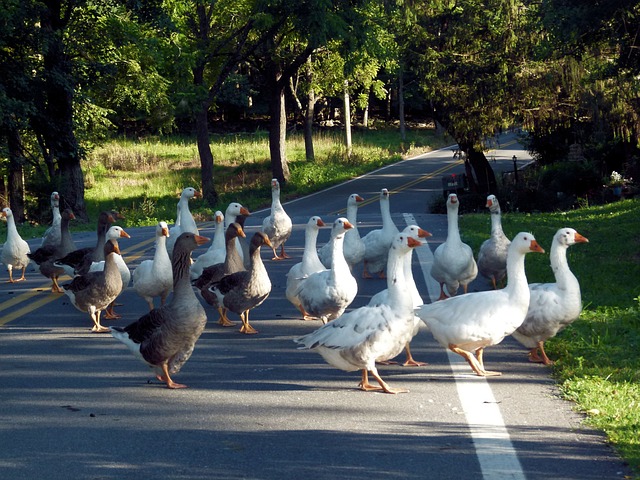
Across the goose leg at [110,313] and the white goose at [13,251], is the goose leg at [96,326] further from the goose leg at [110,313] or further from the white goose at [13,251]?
the white goose at [13,251]

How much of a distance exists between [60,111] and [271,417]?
24518 millimetres

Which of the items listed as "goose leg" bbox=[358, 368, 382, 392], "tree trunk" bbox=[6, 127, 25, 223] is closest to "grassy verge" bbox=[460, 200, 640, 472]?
"goose leg" bbox=[358, 368, 382, 392]

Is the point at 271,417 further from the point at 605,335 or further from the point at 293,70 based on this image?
the point at 293,70

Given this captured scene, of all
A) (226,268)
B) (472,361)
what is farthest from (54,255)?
(472,361)

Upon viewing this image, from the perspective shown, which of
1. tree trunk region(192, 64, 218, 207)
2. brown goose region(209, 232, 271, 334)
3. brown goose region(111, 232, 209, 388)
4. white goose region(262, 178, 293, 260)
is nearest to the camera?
brown goose region(111, 232, 209, 388)

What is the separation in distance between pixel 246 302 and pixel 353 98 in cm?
6797

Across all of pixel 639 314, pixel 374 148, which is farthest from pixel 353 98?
pixel 639 314

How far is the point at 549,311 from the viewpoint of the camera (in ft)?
26.6

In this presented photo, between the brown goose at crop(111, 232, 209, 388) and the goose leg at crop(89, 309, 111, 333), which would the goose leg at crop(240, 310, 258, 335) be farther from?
the brown goose at crop(111, 232, 209, 388)

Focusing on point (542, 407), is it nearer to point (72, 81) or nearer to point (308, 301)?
point (308, 301)

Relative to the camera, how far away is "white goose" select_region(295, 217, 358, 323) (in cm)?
919

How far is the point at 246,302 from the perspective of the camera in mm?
9750

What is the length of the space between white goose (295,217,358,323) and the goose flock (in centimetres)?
1

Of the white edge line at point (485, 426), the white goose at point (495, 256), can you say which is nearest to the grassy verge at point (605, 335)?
the white edge line at point (485, 426)
